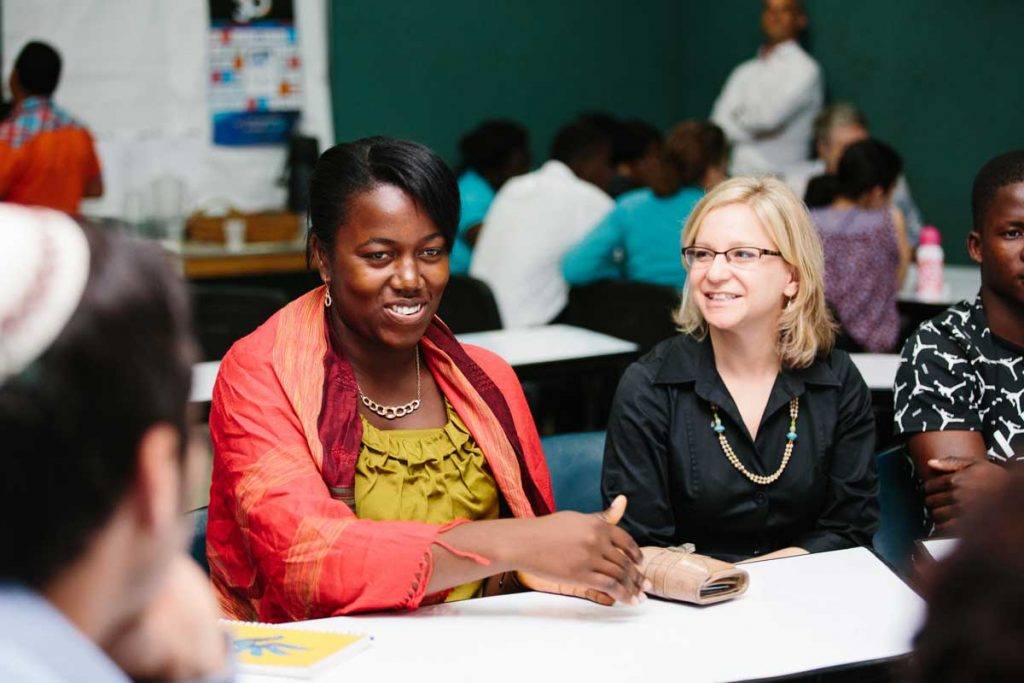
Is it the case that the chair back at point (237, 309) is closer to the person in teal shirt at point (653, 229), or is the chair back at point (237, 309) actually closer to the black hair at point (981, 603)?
the person in teal shirt at point (653, 229)

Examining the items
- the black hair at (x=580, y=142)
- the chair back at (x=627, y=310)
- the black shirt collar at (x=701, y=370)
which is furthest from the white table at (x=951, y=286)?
the black shirt collar at (x=701, y=370)

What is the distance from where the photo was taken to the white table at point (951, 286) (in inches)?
197

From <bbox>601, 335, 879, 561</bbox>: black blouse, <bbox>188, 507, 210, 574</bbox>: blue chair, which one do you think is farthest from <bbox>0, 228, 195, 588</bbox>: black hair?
<bbox>601, 335, 879, 561</bbox>: black blouse

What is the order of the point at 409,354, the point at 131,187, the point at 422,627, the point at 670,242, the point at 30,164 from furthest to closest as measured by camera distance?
the point at 131,187
the point at 30,164
the point at 670,242
the point at 409,354
the point at 422,627

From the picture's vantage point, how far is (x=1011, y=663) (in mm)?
631

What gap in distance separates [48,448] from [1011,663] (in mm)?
550

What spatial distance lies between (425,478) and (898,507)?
1.08 meters

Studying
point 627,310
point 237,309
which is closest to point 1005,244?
point 627,310

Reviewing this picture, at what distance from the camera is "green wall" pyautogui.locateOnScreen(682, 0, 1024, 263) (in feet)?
22.0

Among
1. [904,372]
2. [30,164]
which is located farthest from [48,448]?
[30,164]

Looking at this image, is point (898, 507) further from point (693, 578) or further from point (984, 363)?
point (693, 578)

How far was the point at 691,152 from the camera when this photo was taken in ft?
16.6

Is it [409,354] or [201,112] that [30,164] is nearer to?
[201,112]

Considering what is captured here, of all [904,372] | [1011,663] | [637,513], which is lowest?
[637,513]
